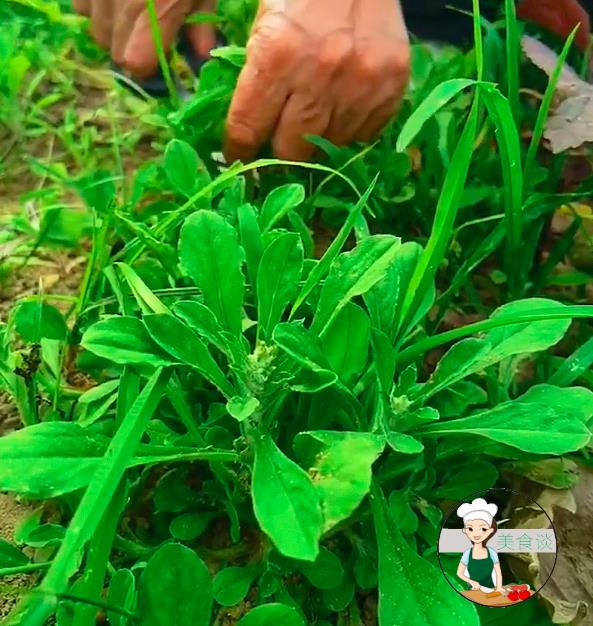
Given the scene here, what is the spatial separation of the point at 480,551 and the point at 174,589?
0.89ft

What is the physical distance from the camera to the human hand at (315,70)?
90 centimetres

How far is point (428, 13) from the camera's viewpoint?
54.5 inches

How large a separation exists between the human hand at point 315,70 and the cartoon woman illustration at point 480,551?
479mm

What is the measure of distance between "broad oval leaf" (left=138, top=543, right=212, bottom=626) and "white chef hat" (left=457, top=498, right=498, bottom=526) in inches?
9.6

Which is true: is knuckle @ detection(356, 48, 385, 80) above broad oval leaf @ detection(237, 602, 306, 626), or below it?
above

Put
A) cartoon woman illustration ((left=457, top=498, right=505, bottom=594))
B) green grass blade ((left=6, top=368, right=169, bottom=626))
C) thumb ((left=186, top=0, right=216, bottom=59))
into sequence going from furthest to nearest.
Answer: thumb ((left=186, top=0, right=216, bottom=59)) < cartoon woman illustration ((left=457, top=498, right=505, bottom=594)) < green grass blade ((left=6, top=368, right=169, bottom=626))

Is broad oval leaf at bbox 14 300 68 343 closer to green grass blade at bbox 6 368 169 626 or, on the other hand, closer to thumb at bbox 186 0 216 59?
green grass blade at bbox 6 368 169 626

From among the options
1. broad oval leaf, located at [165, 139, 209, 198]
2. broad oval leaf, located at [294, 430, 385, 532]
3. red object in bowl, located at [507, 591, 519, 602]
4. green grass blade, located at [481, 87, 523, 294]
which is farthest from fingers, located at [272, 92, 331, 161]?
red object in bowl, located at [507, 591, 519, 602]

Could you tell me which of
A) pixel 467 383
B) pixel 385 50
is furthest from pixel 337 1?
pixel 467 383

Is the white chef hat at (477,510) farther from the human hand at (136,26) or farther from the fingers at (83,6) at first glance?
the fingers at (83,6)

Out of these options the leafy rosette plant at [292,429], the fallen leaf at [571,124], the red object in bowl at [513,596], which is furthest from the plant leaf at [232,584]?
the fallen leaf at [571,124]

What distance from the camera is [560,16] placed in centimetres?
112

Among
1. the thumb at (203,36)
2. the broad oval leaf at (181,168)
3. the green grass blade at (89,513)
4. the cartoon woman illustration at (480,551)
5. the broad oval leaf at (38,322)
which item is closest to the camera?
the green grass blade at (89,513)

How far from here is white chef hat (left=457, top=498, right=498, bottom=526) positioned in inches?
27.8
